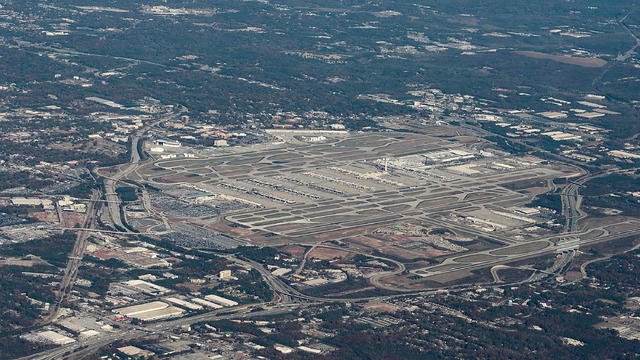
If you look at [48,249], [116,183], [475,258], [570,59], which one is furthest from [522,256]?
[570,59]

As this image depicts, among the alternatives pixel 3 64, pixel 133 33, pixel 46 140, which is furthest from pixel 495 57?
pixel 46 140

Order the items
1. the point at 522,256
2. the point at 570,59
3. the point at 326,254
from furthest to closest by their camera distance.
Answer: the point at 570,59, the point at 522,256, the point at 326,254

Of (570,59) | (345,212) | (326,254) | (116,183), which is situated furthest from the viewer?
(570,59)

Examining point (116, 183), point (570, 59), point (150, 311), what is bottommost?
point (570, 59)

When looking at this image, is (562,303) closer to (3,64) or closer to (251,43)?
(3,64)

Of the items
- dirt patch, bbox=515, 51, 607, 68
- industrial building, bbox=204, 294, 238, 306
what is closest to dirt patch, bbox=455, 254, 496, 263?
industrial building, bbox=204, 294, 238, 306

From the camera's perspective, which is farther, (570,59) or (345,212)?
(570,59)

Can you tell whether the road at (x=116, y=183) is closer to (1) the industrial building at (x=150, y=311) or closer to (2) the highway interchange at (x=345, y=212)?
(2) the highway interchange at (x=345, y=212)

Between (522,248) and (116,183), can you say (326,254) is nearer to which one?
(522,248)

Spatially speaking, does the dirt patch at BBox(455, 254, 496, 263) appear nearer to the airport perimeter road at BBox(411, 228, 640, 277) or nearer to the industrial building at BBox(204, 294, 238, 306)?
the airport perimeter road at BBox(411, 228, 640, 277)

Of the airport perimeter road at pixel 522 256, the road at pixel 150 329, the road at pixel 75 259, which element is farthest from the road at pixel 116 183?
the airport perimeter road at pixel 522 256

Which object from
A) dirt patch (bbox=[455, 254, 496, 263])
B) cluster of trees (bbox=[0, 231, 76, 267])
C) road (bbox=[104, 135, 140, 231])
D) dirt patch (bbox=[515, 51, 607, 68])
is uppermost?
cluster of trees (bbox=[0, 231, 76, 267])
